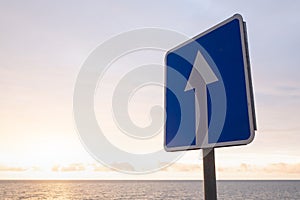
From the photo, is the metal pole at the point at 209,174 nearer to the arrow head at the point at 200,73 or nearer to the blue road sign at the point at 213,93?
the blue road sign at the point at 213,93

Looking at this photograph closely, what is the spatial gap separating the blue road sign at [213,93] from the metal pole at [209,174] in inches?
2.5

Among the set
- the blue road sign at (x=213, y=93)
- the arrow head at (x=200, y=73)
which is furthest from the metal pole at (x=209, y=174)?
the arrow head at (x=200, y=73)

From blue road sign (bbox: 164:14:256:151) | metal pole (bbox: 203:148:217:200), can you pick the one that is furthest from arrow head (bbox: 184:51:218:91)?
metal pole (bbox: 203:148:217:200)

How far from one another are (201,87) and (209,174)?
1.89 feet

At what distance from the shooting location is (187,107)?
7.09 ft

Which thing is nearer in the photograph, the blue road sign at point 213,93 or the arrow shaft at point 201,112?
the blue road sign at point 213,93

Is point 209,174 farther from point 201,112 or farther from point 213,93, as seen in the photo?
point 213,93

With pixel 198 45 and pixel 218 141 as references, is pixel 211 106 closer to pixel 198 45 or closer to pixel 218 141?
pixel 218 141

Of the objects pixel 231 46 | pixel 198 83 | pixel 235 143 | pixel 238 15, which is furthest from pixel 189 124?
pixel 238 15

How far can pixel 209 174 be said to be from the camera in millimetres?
1871

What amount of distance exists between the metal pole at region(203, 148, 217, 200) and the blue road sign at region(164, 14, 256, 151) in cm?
6

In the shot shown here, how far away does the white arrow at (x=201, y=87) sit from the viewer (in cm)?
195

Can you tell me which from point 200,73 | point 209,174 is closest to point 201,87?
point 200,73

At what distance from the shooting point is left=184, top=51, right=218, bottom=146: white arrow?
1952 mm
